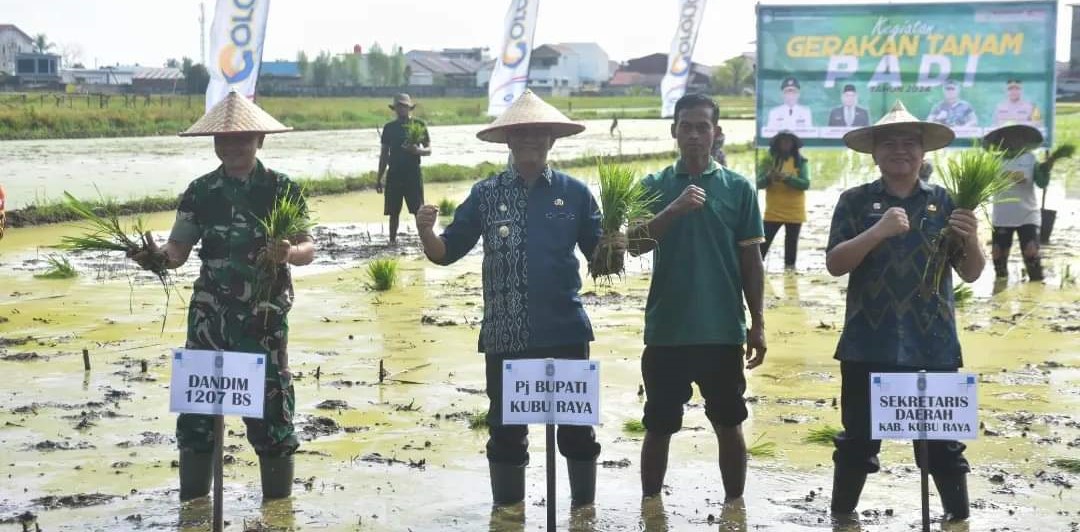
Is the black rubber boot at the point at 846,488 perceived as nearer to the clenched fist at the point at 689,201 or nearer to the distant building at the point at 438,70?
the clenched fist at the point at 689,201

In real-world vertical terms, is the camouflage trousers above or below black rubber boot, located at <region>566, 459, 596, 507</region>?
above

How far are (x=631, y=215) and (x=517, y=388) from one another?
3.07 feet

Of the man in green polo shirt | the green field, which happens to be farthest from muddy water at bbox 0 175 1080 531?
the green field

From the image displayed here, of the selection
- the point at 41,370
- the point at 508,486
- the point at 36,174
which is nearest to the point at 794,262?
the point at 41,370

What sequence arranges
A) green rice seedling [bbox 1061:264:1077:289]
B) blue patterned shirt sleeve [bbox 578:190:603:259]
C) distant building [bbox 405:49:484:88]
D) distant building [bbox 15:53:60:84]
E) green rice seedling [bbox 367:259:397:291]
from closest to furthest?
blue patterned shirt sleeve [bbox 578:190:603:259] < green rice seedling [bbox 367:259:397:291] < green rice seedling [bbox 1061:264:1077:289] < distant building [bbox 15:53:60:84] < distant building [bbox 405:49:484:88]

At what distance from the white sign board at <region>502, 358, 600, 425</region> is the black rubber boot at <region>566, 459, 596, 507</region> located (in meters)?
0.89

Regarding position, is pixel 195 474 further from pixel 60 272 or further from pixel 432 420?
pixel 60 272

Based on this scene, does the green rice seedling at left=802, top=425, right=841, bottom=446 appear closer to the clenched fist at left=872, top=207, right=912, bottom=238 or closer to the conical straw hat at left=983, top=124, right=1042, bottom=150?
the clenched fist at left=872, top=207, right=912, bottom=238

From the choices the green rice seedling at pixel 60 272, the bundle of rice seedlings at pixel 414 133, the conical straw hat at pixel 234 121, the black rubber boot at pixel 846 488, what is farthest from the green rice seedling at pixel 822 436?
the bundle of rice seedlings at pixel 414 133

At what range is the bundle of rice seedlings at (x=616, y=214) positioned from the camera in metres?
5.58

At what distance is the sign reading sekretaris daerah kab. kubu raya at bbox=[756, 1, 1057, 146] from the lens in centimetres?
1595

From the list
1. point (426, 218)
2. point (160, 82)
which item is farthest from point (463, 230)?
point (160, 82)

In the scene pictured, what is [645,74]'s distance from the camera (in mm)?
154125

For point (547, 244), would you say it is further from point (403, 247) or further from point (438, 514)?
point (403, 247)
